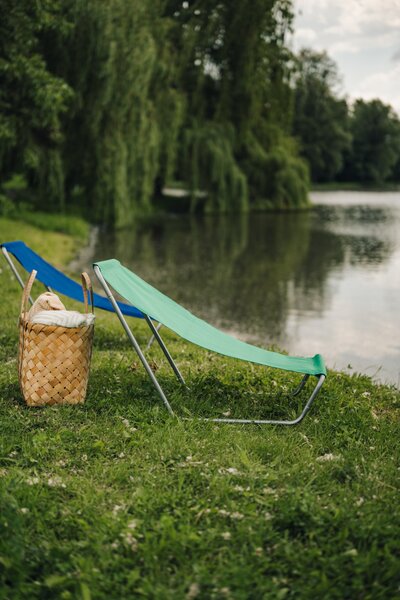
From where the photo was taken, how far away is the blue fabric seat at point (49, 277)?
5.36 meters

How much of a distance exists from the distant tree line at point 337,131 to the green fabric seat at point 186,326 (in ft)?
158

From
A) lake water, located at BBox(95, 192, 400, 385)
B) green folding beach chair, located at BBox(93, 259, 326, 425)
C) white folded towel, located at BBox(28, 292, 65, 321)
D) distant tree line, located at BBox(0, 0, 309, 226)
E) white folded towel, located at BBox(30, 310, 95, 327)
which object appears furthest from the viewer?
distant tree line, located at BBox(0, 0, 309, 226)

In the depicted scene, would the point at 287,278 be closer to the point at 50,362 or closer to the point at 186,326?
the point at 186,326

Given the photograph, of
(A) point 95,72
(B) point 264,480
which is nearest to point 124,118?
(A) point 95,72

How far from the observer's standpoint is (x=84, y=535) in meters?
2.88

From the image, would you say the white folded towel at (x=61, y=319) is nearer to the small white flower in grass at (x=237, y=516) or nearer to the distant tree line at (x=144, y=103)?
the small white flower in grass at (x=237, y=516)

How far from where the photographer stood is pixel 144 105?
18.2m

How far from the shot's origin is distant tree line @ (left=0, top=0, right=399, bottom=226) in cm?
1377

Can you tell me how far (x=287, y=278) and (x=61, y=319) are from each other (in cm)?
856

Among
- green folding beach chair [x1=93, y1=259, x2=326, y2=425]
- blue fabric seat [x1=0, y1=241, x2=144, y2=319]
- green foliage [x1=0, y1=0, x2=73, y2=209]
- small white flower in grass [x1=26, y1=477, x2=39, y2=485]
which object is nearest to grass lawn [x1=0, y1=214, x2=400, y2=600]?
small white flower in grass [x1=26, y1=477, x2=39, y2=485]

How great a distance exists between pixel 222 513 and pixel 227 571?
1.34 feet

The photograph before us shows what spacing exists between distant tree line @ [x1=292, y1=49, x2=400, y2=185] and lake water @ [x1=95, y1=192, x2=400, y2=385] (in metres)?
32.6

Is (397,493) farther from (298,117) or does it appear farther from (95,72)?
(298,117)

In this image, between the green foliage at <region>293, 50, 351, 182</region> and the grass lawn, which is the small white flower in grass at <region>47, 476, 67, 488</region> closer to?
the grass lawn
